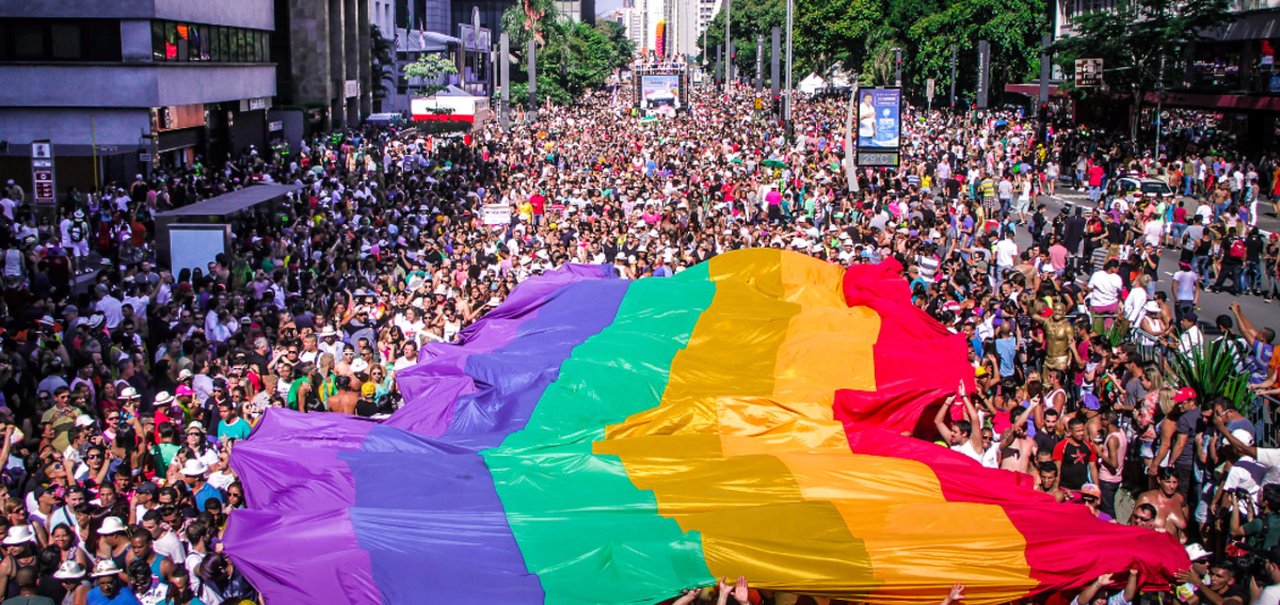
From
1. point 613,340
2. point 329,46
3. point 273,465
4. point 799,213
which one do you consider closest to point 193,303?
point 613,340

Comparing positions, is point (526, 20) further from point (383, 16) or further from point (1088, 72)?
point (1088, 72)

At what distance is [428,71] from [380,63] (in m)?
19.1

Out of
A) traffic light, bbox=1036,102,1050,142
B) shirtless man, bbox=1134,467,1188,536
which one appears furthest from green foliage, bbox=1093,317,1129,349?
traffic light, bbox=1036,102,1050,142

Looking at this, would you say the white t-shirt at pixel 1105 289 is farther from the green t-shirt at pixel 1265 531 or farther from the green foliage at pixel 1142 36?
the green foliage at pixel 1142 36

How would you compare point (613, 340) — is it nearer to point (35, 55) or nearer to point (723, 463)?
point (723, 463)

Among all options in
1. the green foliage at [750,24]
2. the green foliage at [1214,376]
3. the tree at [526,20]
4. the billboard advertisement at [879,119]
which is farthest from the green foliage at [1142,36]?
the green foliage at [750,24]

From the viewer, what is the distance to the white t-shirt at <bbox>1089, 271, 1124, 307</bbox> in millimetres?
17719

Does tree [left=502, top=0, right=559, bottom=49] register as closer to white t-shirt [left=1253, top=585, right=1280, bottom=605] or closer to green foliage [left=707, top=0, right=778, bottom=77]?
green foliage [left=707, top=0, right=778, bottom=77]

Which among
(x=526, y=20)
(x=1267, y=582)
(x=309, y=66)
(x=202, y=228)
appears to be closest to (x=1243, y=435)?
(x=1267, y=582)

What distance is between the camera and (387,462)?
10797 millimetres

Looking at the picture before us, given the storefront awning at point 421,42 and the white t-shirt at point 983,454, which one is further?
the storefront awning at point 421,42

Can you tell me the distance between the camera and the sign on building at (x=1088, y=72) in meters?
47.3

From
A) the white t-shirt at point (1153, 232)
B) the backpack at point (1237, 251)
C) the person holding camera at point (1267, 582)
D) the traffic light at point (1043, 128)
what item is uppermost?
the traffic light at point (1043, 128)

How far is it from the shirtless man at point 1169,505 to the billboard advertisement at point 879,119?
21.1m
